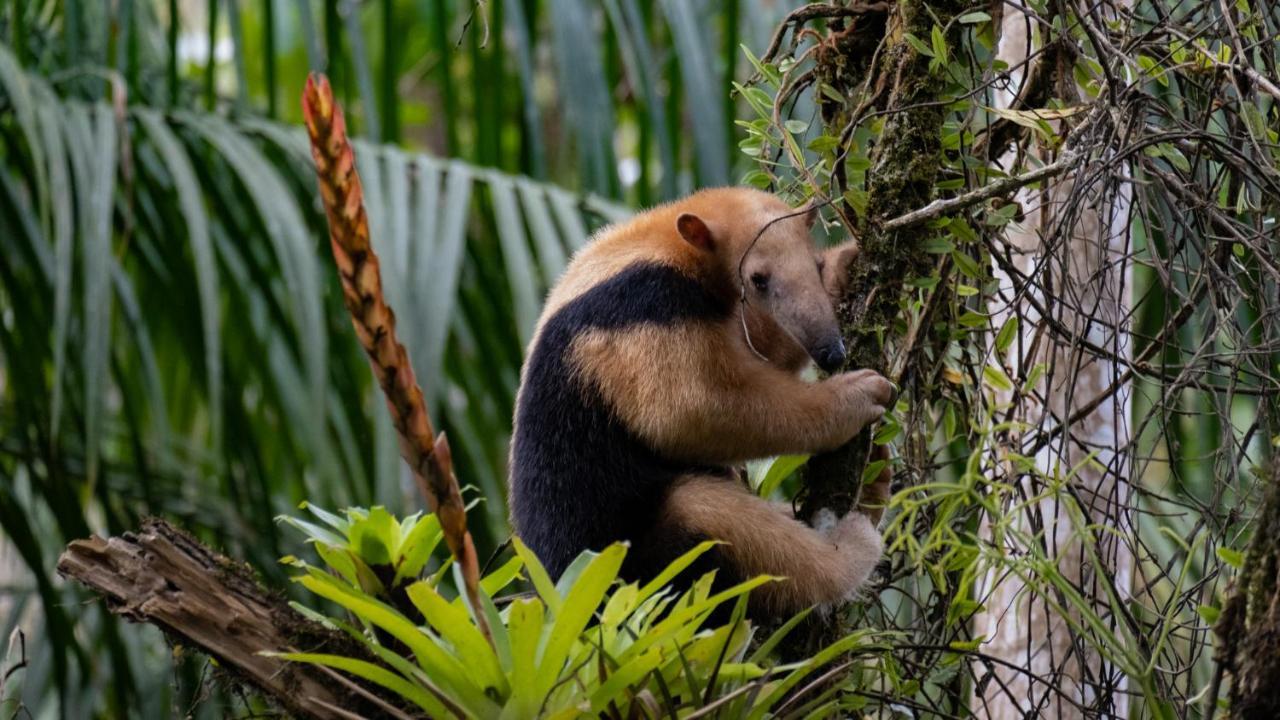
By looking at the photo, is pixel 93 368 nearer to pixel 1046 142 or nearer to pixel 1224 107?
pixel 1046 142

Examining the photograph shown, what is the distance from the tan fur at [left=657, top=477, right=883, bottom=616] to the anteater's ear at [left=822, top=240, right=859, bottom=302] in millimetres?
496

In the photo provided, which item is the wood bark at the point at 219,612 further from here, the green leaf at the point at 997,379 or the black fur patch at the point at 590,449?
the green leaf at the point at 997,379

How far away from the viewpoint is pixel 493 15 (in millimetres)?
4410

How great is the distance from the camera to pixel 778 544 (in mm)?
2686

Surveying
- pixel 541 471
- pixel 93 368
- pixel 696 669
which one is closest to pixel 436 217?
pixel 93 368

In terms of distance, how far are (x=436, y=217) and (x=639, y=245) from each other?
117cm

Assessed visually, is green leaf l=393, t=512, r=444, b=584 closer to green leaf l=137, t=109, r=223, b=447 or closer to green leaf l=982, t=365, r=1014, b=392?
green leaf l=982, t=365, r=1014, b=392

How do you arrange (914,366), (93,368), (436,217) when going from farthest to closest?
(436,217) → (93,368) → (914,366)

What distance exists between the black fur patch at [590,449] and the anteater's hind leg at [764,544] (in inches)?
2.1

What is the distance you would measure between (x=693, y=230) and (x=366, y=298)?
65.2 inches

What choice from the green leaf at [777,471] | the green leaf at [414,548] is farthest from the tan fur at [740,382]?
the green leaf at [414,548]

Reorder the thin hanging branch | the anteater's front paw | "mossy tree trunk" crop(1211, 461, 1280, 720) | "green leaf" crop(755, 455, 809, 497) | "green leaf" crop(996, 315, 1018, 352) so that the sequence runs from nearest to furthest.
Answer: the thin hanging branch → "mossy tree trunk" crop(1211, 461, 1280, 720) → "green leaf" crop(996, 315, 1018, 352) → the anteater's front paw → "green leaf" crop(755, 455, 809, 497)

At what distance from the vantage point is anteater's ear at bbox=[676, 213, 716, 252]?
3.04 meters

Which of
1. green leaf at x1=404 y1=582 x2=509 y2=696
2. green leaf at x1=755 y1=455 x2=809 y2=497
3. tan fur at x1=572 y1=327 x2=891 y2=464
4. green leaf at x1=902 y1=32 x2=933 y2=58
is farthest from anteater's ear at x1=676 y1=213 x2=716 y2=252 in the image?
green leaf at x1=404 y1=582 x2=509 y2=696
